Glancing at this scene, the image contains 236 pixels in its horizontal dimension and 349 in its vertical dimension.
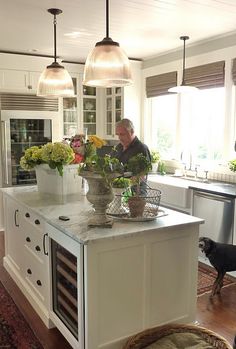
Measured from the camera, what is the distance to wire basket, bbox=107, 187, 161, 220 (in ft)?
7.38

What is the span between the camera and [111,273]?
6.72 feet

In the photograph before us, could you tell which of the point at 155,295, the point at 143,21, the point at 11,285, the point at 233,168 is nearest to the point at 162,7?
the point at 143,21

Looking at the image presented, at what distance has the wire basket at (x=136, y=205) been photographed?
225 centimetres

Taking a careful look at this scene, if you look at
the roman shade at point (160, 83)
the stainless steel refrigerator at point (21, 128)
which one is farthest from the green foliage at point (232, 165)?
the stainless steel refrigerator at point (21, 128)

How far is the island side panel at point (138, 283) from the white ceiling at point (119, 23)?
76.7 inches

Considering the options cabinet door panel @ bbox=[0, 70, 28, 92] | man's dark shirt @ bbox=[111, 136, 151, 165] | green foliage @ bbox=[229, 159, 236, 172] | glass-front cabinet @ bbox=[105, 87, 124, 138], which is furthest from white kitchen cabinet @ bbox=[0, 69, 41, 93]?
green foliage @ bbox=[229, 159, 236, 172]

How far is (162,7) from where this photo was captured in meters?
3.03

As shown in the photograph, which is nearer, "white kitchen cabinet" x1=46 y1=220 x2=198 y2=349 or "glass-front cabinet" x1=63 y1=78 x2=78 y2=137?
"white kitchen cabinet" x1=46 y1=220 x2=198 y2=349

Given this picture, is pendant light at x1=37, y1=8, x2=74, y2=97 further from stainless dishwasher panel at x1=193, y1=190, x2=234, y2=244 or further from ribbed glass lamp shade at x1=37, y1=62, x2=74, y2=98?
stainless dishwasher panel at x1=193, y1=190, x2=234, y2=244

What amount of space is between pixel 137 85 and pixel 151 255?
146 inches

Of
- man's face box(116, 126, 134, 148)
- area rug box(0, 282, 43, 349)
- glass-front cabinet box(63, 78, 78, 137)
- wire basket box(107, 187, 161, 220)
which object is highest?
glass-front cabinet box(63, 78, 78, 137)

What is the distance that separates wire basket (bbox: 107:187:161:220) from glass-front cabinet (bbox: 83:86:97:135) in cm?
342

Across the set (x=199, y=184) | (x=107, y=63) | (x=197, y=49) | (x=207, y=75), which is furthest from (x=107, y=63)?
(x=197, y=49)

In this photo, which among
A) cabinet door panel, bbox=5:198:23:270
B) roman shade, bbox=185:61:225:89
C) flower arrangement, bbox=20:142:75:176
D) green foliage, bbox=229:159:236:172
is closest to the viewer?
flower arrangement, bbox=20:142:75:176
